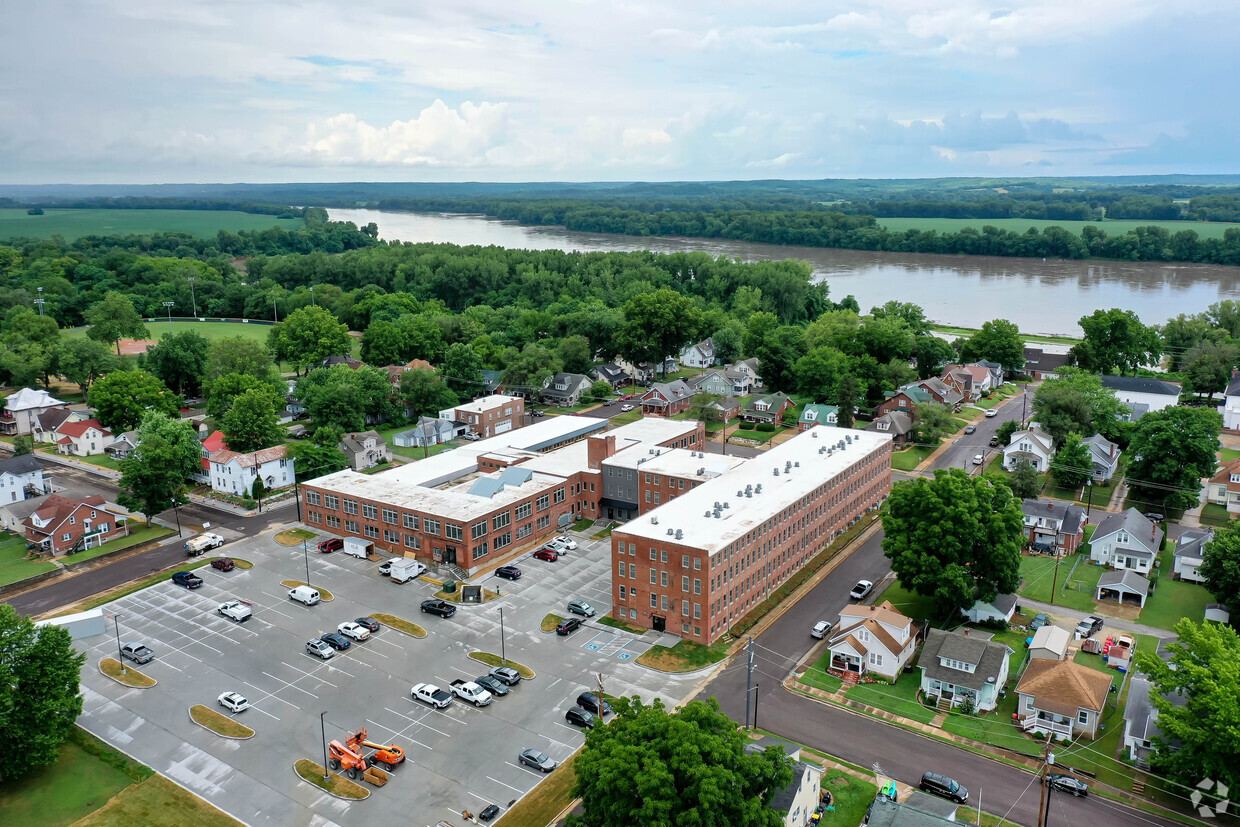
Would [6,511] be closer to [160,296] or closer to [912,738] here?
[912,738]

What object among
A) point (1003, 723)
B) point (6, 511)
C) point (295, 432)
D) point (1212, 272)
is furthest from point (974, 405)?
point (1212, 272)

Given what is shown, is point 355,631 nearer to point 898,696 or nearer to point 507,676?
point 507,676

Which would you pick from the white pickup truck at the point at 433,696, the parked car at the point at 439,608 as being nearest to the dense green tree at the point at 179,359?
the parked car at the point at 439,608

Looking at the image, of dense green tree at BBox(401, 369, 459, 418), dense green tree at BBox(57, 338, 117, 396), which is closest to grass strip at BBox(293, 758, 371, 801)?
dense green tree at BBox(401, 369, 459, 418)

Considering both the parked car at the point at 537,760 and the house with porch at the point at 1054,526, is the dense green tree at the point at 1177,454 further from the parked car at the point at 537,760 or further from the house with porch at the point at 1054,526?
the parked car at the point at 537,760

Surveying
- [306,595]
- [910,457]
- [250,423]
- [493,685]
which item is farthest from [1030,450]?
[250,423]

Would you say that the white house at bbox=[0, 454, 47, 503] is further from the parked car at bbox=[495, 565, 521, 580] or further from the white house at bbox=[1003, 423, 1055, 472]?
the white house at bbox=[1003, 423, 1055, 472]
